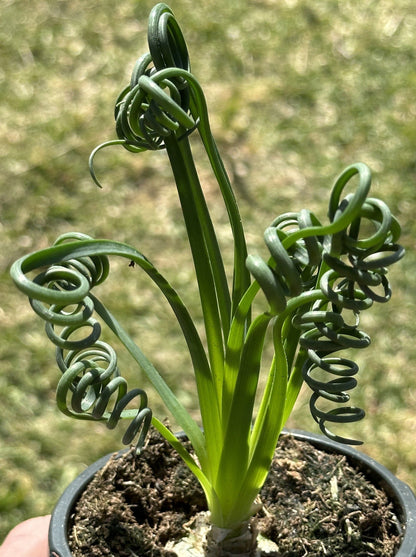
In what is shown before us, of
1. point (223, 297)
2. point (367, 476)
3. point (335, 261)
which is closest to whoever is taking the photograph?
point (335, 261)

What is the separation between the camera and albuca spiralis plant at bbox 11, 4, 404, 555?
0.52 m

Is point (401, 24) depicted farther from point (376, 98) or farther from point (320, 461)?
point (320, 461)

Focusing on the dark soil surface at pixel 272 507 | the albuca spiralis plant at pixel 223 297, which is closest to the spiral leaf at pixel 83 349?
the albuca spiralis plant at pixel 223 297

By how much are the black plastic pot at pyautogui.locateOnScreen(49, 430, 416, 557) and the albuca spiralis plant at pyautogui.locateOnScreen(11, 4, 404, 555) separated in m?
0.10

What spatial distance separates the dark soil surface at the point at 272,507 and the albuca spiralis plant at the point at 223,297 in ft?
0.19

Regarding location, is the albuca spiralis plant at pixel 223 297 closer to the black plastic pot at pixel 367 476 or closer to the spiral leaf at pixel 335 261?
the spiral leaf at pixel 335 261

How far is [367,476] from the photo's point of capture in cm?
77

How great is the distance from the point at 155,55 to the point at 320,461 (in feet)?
1.37

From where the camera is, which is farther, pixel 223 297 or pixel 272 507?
pixel 272 507

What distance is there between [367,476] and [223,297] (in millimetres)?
243

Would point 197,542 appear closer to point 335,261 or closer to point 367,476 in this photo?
point 367,476

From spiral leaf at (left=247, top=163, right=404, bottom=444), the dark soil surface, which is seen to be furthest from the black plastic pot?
spiral leaf at (left=247, top=163, right=404, bottom=444)

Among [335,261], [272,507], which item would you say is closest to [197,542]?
[272,507]

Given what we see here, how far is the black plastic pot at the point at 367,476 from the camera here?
658 millimetres
